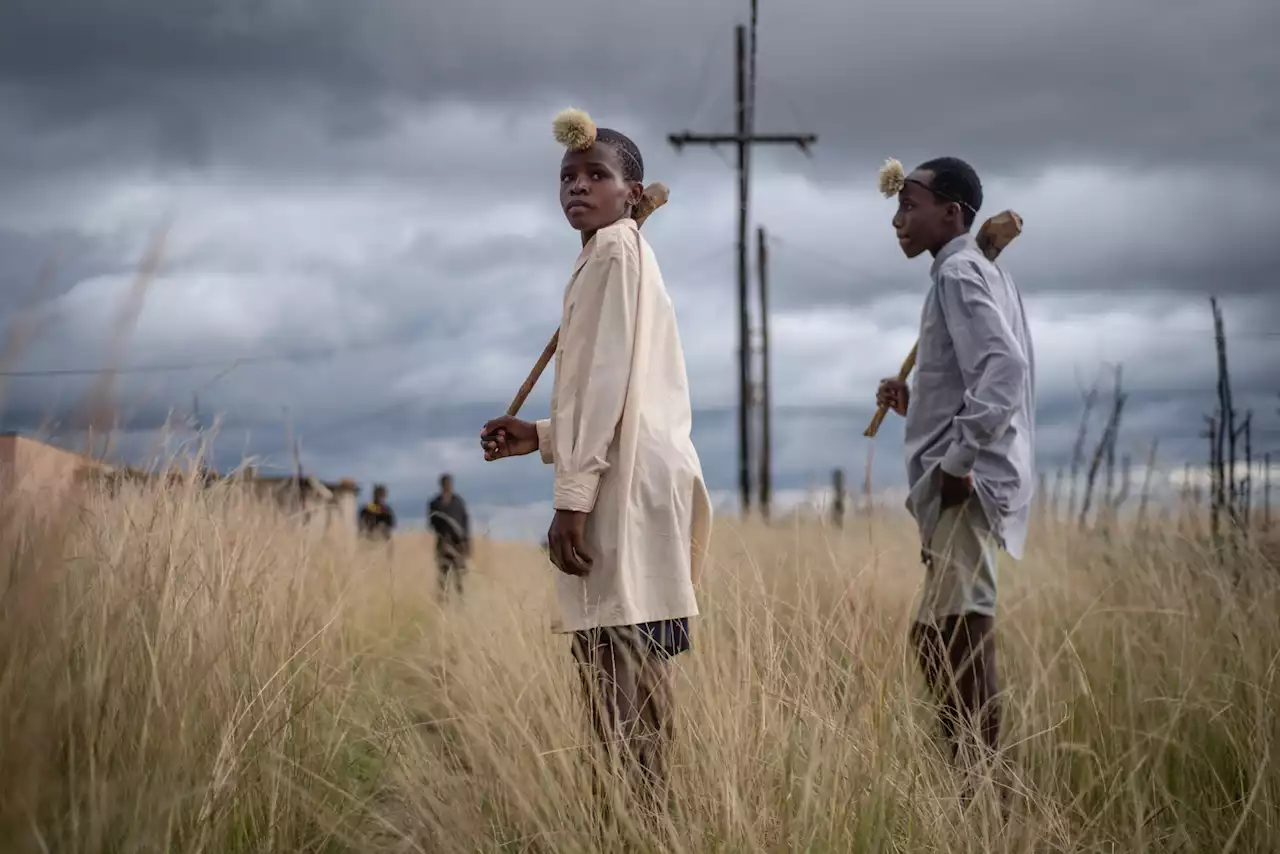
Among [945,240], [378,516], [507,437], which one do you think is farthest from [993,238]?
[378,516]

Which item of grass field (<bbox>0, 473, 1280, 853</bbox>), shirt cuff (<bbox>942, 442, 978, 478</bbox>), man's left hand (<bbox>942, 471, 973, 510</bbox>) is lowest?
grass field (<bbox>0, 473, 1280, 853</bbox>)

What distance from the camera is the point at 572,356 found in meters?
3.09

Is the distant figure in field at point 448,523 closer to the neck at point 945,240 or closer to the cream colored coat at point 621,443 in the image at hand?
the neck at point 945,240

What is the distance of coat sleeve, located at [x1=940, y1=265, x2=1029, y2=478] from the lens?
3.76 metres

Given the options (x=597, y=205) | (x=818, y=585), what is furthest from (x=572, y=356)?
(x=818, y=585)

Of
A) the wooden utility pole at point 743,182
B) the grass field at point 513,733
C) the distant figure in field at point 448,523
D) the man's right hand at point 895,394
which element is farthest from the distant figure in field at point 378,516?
the man's right hand at point 895,394

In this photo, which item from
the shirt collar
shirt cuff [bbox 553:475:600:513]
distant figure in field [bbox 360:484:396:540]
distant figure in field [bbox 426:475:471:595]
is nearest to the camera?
shirt cuff [bbox 553:475:600:513]

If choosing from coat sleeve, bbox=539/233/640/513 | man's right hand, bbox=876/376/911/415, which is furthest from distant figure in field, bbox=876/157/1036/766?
coat sleeve, bbox=539/233/640/513

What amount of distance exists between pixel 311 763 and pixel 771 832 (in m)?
1.55

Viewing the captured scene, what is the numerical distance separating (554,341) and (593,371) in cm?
54

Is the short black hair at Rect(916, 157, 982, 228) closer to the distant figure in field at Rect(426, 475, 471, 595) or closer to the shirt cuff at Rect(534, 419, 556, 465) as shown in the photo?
the shirt cuff at Rect(534, 419, 556, 465)

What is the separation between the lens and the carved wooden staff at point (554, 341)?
355cm

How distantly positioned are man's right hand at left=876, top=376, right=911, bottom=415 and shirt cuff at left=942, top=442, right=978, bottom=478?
0.50m

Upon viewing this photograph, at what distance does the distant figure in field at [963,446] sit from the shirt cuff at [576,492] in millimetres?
1336
